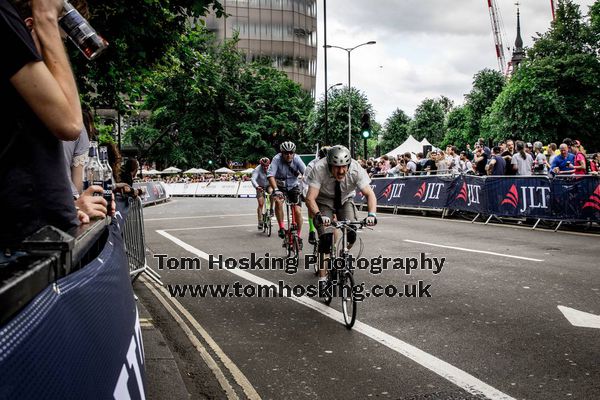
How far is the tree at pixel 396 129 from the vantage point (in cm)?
10031

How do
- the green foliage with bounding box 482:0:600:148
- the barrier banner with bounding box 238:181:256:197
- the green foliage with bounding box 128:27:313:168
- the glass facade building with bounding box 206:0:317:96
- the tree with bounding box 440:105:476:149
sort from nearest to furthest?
the barrier banner with bounding box 238:181:256:197
the green foliage with bounding box 482:0:600:148
the green foliage with bounding box 128:27:313:168
the tree with bounding box 440:105:476:149
the glass facade building with bounding box 206:0:317:96

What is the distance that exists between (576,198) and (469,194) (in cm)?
410

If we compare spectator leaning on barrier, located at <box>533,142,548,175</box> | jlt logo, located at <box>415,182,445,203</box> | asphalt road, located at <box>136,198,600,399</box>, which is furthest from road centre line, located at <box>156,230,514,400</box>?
jlt logo, located at <box>415,182,445,203</box>

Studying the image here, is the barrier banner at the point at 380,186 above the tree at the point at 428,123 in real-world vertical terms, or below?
below

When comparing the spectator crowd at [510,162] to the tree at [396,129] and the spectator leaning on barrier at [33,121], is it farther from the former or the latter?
the tree at [396,129]

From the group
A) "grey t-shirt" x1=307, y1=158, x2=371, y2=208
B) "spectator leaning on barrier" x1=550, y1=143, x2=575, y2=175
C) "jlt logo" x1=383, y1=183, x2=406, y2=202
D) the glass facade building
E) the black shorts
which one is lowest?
"jlt logo" x1=383, y1=183, x2=406, y2=202

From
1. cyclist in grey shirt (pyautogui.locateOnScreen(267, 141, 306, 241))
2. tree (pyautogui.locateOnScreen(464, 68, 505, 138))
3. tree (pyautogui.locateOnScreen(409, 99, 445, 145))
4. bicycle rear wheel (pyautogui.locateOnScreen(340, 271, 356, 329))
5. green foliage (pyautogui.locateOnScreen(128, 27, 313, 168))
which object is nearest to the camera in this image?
bicycle rear wheel (pyautogui.locateOnScreen(340, 271, 356, 329))

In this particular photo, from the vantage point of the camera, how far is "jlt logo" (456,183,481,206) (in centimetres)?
1669

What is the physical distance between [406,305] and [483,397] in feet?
9.38

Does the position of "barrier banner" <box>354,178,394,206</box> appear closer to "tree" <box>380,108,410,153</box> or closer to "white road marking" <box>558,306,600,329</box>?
"white road marking" <box>558,306,600,329</box>

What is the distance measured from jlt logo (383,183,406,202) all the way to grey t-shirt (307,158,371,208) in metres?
14.0

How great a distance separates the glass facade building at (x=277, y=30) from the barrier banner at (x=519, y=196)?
229 ft

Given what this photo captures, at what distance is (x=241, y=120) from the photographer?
63.6 m

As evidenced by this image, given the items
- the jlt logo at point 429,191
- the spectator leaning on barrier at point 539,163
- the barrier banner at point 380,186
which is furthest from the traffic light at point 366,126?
the spectator leaning on barrier at point 539,163
